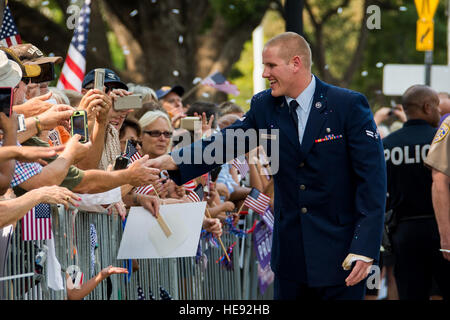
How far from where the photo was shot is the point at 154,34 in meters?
19.4

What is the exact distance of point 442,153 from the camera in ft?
25.7

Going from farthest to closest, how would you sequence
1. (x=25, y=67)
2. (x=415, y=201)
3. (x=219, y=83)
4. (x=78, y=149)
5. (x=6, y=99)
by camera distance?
(x=219, y=83), (x=415, y=201), (x=25, y=67), (x=78, y=149), (x=6, y=99)

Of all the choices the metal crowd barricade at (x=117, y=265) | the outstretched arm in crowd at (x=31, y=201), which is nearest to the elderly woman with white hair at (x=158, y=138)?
the metal crowd barricade at (x=117, y=265)

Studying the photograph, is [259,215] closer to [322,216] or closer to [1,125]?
[322,216]

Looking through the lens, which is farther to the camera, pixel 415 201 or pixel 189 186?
pixel 415 201

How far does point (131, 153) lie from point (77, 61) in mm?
3781

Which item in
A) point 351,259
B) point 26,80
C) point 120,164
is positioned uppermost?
point 26,80

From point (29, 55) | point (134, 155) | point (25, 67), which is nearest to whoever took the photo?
point (25, 67)

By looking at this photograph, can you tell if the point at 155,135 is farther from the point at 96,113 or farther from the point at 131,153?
the point at 96,113

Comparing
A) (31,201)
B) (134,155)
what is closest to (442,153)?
(134,155)

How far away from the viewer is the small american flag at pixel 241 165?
1025cm

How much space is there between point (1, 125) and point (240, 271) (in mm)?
5644

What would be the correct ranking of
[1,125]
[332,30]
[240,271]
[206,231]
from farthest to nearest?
[332,30]
[240,271]
[206,231]
[1,125]
